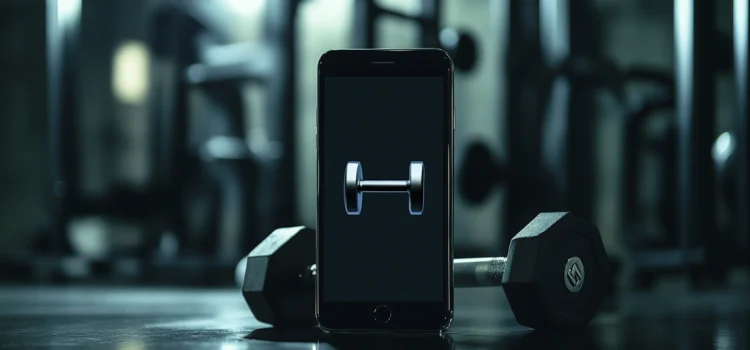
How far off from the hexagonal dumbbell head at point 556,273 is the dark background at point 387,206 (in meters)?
0.10

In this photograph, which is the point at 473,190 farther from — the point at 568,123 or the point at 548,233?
the point at 548,233

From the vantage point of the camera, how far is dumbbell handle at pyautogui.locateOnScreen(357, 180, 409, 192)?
854 mm

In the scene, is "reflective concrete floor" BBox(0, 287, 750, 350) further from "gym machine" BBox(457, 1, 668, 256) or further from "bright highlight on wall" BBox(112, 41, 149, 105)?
"bright highlight on wall" BBox(112, 41, 149, 105)

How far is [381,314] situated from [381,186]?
0.12 m

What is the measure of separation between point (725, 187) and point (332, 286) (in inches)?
71.6

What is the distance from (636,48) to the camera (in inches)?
106

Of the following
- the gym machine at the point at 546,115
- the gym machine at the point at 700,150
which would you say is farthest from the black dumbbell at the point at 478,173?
the gym machine at the point at 700,150

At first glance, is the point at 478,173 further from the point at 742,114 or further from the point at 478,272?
the point at 478,272

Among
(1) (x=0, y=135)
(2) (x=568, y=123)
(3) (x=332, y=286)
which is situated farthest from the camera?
(1) (x=0, y=135)

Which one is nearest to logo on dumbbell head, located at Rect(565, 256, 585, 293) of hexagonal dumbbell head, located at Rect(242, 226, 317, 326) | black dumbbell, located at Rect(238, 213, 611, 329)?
black dumbbell, located at Rect(238, 213, 611, 329)

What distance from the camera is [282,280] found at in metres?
1.06

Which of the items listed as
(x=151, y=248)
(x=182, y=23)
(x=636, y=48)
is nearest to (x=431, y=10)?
(x=636, y=48)

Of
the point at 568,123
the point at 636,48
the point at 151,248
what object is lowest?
the point at 151,248

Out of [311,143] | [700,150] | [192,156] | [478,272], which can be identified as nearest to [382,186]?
[478,272]
